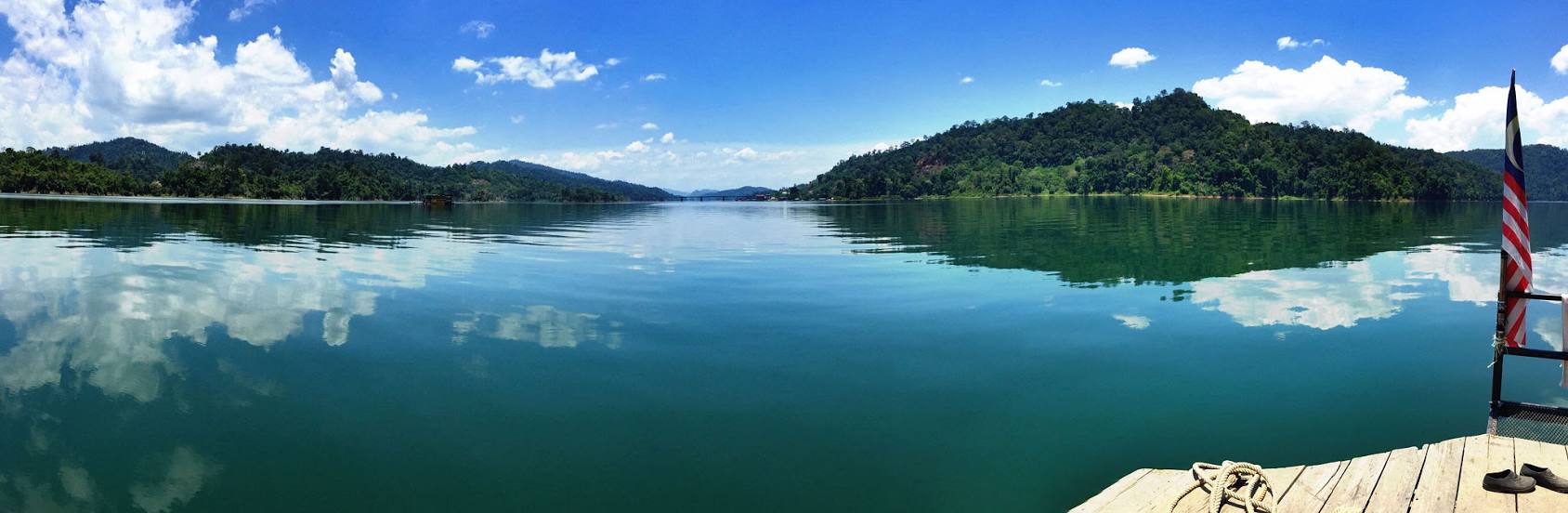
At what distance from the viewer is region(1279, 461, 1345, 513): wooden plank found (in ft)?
23.6

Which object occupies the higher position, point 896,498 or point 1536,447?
point 1536,447

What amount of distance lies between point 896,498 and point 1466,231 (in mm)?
A: 73860

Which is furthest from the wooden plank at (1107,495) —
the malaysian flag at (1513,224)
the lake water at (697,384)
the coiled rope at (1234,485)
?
the malaysian flag at (1513,224)

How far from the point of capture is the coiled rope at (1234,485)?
7.01m

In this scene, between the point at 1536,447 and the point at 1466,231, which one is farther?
the point at 1466,231

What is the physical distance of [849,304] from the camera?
20062 mm

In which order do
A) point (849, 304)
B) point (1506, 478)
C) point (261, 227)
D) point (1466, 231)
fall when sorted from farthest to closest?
point (1466, 231) → point (261, 227) → point (849, 304) → point (1506, 478)

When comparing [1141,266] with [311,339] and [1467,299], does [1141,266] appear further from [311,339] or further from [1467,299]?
A: [311,339]

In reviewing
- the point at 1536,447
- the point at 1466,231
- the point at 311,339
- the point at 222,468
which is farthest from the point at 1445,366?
the point at 1466,231

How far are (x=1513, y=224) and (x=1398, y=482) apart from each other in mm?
4253

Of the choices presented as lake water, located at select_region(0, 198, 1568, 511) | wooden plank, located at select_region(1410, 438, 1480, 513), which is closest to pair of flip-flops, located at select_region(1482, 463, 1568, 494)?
wooden plank, located at select_region(1410, 438, 1480, 513)

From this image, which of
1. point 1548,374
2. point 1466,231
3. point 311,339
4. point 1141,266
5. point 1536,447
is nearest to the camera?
point 1536,447

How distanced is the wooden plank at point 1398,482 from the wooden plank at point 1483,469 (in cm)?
35

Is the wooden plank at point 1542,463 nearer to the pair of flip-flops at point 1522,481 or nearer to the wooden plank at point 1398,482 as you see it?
the pair of flip-flops at point 1522,481
